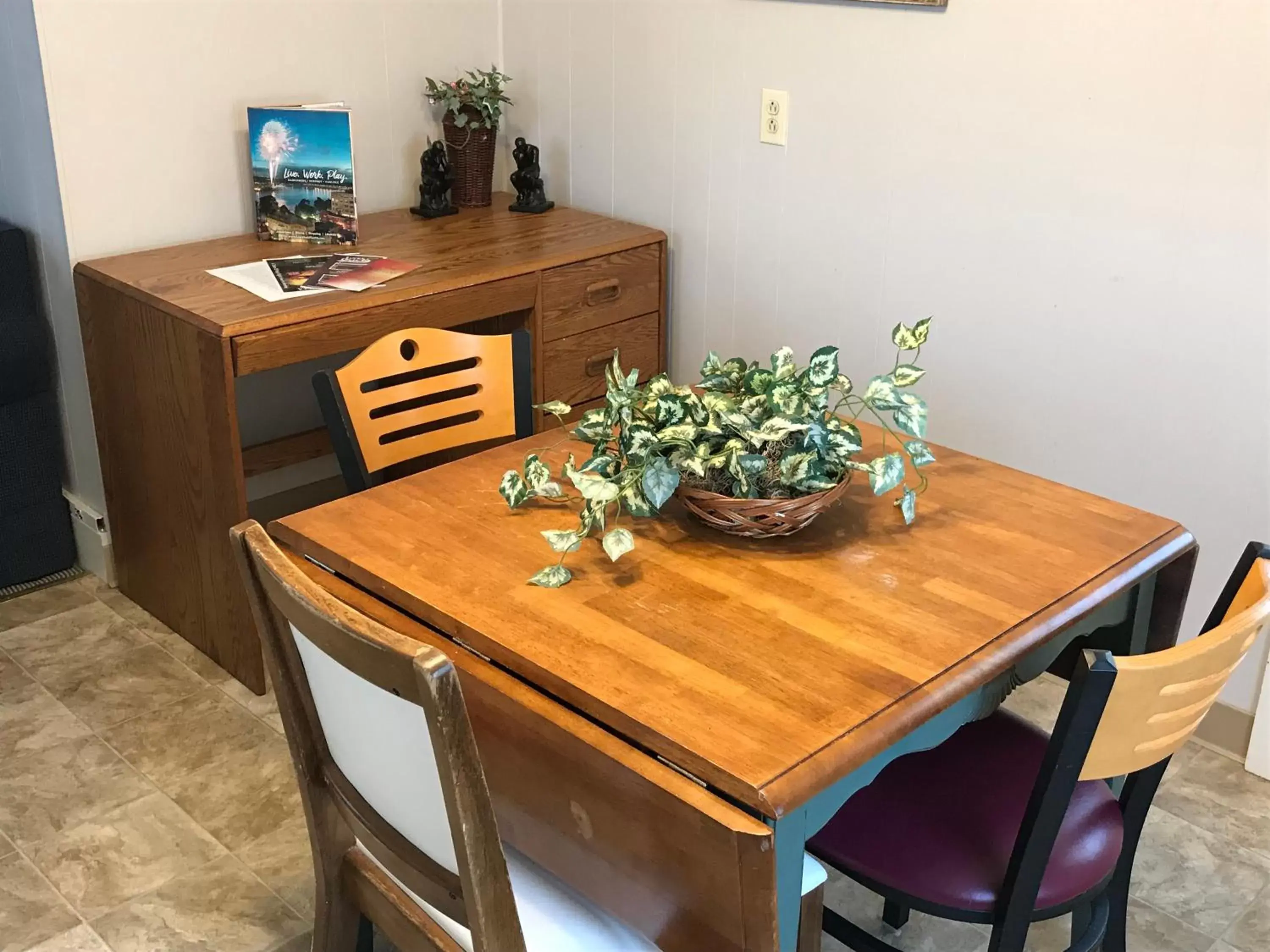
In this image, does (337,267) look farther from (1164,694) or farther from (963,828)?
(1164,694)

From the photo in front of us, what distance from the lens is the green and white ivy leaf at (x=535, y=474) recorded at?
1719 millimetres

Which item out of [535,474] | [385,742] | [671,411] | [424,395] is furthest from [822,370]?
[424,395]

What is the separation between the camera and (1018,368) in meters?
2.60

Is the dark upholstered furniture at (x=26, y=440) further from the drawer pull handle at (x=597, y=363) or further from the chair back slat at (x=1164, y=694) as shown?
the chair back slat at (x=1164, y=694)

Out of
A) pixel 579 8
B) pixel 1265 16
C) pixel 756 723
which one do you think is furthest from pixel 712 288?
pixel 756 723

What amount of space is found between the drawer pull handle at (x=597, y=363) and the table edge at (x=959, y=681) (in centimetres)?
160

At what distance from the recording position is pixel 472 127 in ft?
10.3

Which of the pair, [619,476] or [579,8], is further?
[579,8]

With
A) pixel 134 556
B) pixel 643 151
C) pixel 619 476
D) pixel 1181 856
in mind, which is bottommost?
pixel 1181 856

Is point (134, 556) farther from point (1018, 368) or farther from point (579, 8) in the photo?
point (1018, 368)

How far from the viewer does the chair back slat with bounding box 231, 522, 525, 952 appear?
1.08 m

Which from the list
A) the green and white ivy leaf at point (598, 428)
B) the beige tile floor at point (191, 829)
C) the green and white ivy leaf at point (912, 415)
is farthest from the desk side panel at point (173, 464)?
the green and white ivy leaf at point (912, 415)

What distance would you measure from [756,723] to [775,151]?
74.8 inches

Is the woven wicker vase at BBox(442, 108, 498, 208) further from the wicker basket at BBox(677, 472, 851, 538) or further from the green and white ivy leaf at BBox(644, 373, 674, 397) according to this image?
the wicker basket at BBox(677, 472, 851, 538)
